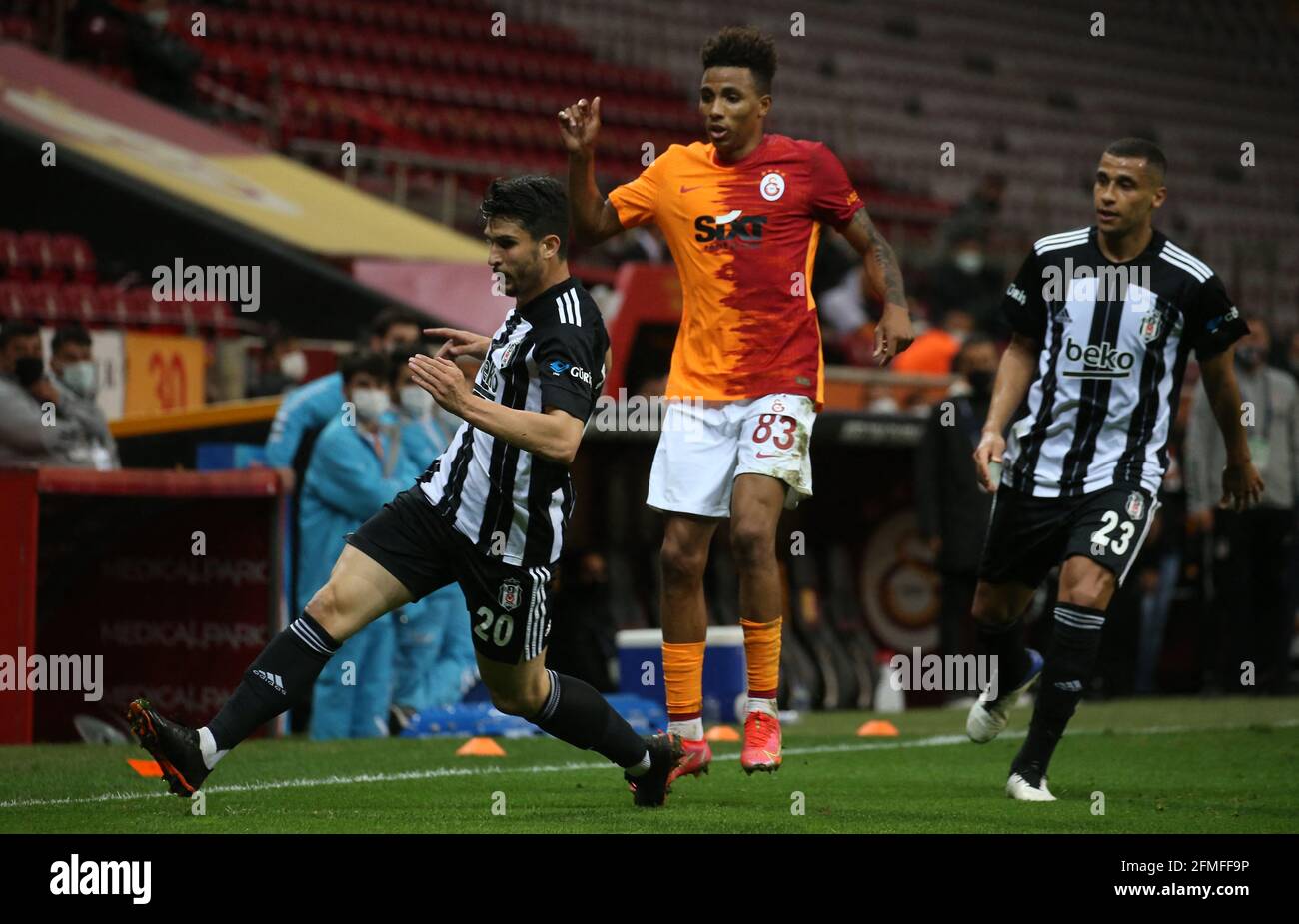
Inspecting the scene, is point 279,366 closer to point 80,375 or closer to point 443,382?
point 80,375

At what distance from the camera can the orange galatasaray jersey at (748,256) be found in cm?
671

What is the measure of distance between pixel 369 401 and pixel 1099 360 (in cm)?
451

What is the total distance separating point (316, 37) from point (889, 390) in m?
8.98

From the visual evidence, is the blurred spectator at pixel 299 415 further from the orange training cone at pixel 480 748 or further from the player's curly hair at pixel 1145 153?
the player's curly hair at pixel 1145 153

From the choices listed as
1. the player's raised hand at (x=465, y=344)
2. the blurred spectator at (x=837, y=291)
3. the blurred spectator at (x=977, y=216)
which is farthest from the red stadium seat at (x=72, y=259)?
the player's raised hand at (x=465, y=344)

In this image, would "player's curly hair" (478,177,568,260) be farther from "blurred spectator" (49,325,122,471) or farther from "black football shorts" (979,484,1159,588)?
"blurred spectator" (49,325,122,471)

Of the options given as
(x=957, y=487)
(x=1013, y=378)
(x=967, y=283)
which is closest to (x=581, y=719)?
(x=1013, y=378)

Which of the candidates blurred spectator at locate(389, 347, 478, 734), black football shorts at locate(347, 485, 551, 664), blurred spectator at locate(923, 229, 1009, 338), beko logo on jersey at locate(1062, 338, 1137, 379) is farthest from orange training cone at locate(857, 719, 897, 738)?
blurred spectator at locate(923, 229, 1009, 338)

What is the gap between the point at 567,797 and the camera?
6.73 metres

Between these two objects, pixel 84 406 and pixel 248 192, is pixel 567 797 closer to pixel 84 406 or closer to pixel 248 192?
pixel 84 406

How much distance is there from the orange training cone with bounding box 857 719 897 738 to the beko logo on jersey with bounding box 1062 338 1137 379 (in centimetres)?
362

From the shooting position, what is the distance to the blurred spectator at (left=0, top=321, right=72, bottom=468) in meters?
9.25
